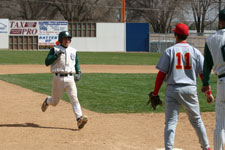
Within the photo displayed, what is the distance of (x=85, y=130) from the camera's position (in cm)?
812

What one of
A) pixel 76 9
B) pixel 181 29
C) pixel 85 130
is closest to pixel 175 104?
pixel 181 29

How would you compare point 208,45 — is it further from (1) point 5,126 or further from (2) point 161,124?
(1) point 5,126

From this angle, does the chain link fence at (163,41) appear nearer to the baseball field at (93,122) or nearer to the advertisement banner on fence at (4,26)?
the advertisement banner on fence at (4,26)

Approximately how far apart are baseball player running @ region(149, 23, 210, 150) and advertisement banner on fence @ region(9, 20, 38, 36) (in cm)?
4011

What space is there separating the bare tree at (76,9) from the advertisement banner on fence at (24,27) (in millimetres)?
16641

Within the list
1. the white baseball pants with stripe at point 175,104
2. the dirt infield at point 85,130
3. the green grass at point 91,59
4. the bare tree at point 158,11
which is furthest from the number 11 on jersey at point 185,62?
the bare tree at point 158,11

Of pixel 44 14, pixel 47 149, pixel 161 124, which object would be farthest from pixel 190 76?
pixel 44 14

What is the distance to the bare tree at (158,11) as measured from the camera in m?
62.0

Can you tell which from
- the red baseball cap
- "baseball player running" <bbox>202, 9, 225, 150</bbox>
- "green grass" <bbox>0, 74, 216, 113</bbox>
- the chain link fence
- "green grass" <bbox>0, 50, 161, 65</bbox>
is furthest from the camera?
the chain link fence

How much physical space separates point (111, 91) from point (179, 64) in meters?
8.67

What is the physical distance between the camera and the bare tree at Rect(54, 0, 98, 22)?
6149 cm

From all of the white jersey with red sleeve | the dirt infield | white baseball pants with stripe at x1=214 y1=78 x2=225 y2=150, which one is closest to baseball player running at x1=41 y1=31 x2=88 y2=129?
the dirt infield

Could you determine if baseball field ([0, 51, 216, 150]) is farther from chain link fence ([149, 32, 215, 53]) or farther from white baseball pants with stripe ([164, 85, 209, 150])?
chain link fence ([149, 32, 215, 53])

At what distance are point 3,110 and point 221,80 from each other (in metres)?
6.40
